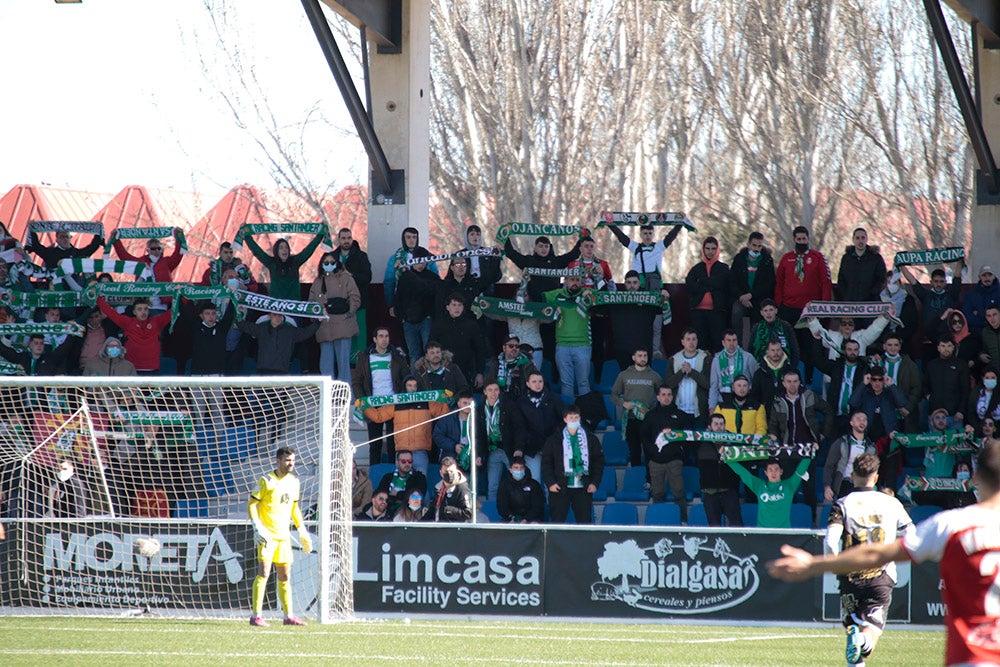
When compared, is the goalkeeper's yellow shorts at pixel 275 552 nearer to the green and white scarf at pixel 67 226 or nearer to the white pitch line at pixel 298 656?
the white pitch line at pixel 298 656

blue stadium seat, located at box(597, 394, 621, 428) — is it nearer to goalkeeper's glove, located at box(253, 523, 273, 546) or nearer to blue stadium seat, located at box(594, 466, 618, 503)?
blue stadium seat, located at box(594, 466, 618, 503)

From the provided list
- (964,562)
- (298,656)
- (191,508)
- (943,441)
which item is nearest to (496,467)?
(191,508)

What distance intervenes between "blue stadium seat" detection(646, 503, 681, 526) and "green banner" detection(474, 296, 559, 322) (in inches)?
107

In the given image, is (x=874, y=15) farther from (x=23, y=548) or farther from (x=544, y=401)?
(x=23, y=548)

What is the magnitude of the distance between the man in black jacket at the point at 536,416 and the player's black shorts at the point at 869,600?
260 inches

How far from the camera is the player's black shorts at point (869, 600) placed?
283 inches

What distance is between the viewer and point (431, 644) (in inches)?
371

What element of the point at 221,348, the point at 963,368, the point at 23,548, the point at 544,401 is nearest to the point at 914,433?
the point at 963,368

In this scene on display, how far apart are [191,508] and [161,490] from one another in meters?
0.38

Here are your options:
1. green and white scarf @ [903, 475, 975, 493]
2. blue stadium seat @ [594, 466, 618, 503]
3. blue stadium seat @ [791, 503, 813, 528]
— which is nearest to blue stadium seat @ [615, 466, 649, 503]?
blue stadium seat @ [594, 466, 618, 503]

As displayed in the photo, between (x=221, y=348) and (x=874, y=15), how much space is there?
15737 mm

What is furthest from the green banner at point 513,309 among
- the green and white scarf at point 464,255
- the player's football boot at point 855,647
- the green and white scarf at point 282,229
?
the player's football boot at point 855,647

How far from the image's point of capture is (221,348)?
15094mm

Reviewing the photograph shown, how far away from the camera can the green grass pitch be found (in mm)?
8422
